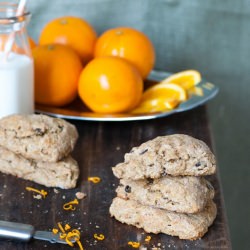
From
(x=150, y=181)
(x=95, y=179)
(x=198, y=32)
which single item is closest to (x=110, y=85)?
(x=95, y=179)

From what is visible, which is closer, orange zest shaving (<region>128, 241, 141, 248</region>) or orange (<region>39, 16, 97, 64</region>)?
orange zest shaving (<region>128, 241, 141, 248</region>)

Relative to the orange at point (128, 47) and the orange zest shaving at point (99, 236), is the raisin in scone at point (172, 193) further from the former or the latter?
the orange at point (128, 47)

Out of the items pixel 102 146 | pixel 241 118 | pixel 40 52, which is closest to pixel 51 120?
pixel 102 146

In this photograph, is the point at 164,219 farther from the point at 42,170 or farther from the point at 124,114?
the point at 124,114

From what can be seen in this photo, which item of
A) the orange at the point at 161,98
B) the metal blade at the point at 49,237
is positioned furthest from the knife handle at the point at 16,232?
the orange at the point at 161,98

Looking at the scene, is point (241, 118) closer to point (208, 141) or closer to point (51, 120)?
point (208, 141)

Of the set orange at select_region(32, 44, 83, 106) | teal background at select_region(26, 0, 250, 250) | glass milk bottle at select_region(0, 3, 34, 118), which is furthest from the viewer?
teal background at select_region(26, 0, 250, 250)

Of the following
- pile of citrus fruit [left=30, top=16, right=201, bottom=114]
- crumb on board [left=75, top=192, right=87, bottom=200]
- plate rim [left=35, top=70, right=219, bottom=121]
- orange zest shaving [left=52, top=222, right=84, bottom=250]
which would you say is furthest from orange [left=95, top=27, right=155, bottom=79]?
orange zest shaving [left=52, top=222, right=84, bottom=250]

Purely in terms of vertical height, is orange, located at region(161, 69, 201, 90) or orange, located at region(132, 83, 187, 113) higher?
orange, located at region(132, 83, 187, 113)

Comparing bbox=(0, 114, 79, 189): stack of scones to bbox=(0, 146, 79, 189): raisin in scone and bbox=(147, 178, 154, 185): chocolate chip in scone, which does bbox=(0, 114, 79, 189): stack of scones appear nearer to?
bbox=(0, 146, 79, 189): raisin in scone
